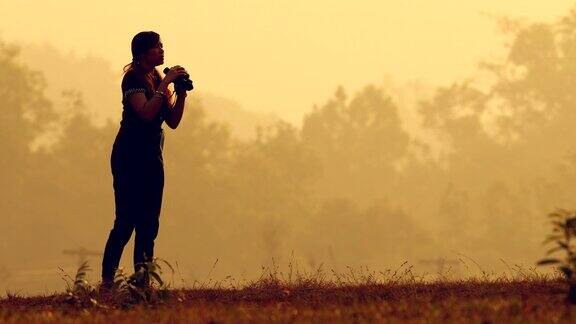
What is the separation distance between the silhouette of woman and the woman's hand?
0.02m

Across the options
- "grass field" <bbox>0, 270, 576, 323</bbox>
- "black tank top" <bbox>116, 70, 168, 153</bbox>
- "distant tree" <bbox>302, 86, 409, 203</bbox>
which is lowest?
"grass field" <bbox>0, 270, 576, 323</bbox>

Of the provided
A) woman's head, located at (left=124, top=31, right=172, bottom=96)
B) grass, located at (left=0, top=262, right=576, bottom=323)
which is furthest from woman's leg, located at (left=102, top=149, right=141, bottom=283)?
woman's head, located at (left=124, top=31, right=172, bottom=96)

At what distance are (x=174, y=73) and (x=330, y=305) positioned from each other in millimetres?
2401

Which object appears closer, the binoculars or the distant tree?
the binoculars

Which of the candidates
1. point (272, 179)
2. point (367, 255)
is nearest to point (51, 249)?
point (272, 179)

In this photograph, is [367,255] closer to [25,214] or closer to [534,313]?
[25,214]

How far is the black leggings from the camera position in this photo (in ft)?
28.4

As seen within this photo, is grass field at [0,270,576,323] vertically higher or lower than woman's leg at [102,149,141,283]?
lower

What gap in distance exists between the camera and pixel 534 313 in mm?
6609

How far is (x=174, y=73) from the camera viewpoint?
27.8 feet

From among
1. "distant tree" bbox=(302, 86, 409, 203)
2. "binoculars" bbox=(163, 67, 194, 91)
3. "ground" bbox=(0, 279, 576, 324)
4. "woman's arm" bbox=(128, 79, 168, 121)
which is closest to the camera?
"ground" bbox=(0, 279, 576, 324)

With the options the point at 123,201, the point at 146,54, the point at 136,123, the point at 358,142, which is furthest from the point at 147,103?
the point at 358,142

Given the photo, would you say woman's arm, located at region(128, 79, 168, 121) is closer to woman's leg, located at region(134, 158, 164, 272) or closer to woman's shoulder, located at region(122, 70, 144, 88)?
woman's shoulder, located at region(122, 70, 144, 88)

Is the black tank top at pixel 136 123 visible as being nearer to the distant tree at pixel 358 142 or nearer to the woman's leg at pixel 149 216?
the woman's leg at pixel 149 216
